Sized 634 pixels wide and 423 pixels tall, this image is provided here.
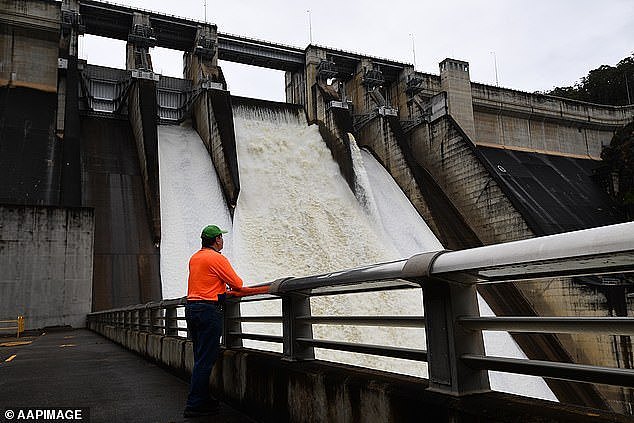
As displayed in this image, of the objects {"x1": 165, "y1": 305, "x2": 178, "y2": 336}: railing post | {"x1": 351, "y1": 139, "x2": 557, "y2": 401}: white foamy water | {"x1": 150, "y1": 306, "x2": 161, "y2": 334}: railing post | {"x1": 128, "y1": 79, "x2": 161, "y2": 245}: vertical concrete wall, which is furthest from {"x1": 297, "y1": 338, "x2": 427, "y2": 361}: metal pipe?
{"x1": 128, "y1": 79, "x2": 161, "y2": 245}: vertical concrete wall

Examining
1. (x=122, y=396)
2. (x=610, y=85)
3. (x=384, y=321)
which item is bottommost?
(x=122, y=396)

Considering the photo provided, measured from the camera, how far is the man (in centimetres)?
462

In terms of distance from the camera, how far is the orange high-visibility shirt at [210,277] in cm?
463

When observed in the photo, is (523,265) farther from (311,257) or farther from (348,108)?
(348,108)

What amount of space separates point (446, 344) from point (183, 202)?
19.4 m

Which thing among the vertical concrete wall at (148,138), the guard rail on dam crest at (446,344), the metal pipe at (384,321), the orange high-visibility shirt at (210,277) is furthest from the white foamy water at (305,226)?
the metal pipe at (384,321)

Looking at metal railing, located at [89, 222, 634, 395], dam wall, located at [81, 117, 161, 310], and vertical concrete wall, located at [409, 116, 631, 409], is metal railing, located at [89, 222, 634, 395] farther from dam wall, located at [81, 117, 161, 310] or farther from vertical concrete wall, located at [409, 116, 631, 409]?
dam wall, located at [81, 117, 161, 310]

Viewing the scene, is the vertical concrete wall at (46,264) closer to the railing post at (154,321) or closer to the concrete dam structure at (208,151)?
the concrete dam structure at (208,151)

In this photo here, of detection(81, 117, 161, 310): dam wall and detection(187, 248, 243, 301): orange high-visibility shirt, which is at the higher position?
detection(81, 117, 161, 310): dam wall

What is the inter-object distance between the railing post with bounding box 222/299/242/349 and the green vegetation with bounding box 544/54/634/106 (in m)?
54.1

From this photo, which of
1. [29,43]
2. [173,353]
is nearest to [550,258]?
[173,353]

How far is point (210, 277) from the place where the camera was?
4676 millimetres

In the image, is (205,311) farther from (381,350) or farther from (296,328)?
(381,350)

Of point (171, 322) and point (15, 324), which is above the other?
point (171, 322)
